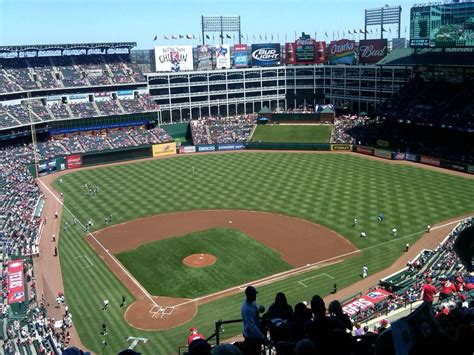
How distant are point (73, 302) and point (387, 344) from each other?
91.6 feet

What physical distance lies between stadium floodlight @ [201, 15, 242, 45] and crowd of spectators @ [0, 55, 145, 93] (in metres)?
21.0

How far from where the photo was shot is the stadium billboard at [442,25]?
61844 millimetres

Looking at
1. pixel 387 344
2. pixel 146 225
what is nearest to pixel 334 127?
pixel 146 225

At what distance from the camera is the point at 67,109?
76312 mm

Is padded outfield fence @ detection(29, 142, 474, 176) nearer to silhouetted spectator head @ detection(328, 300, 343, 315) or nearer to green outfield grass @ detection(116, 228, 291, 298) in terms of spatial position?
green outfield grass @ detection(116, 228, 291, 298)

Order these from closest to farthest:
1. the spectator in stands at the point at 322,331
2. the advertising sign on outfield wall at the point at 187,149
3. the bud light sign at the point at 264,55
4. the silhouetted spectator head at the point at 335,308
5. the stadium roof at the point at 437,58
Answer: the spectator in stands at the point at 322,331
the silhouetted spectator head at the point at 335,308
the stadium roof at the point at 437,58
the advertising sign on outfield wall at the point at 187,149
the bud light sign at the point at 264,55

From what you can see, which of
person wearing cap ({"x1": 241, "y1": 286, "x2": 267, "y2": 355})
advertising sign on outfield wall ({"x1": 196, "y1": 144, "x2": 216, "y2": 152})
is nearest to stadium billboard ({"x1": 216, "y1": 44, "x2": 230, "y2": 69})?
advertising sign on outfield wall ({"x1": 196, "y1": 144, "x2": 216, "y2": 152})

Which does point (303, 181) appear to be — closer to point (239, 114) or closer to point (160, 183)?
point (160, 183)

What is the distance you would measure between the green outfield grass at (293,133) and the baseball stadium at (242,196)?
1.55 feet

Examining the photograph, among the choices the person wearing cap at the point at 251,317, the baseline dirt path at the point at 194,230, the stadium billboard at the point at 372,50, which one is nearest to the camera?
the person wearing cap at the point at 251,317

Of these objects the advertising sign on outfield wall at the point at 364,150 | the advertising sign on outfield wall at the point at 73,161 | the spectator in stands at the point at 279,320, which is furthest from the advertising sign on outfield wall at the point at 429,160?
the spectator in stands at the point at 279,320

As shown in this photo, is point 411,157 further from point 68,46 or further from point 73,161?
point 68,46

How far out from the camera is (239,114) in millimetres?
98125

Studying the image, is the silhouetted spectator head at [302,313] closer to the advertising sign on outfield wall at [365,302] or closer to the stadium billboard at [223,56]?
the advertising sign on outfield wall at [365,302]
